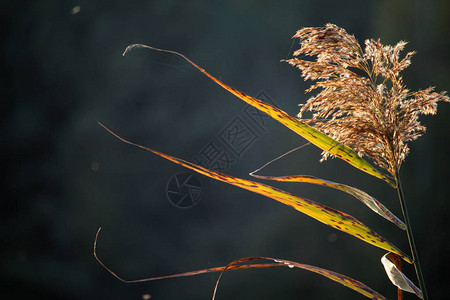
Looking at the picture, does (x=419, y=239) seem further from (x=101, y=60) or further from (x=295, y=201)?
(x=101, y=60)

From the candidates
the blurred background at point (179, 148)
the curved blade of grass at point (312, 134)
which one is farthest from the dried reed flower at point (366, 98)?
the blurred background at point (179, 148)

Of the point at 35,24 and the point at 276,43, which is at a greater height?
the point at 276,43

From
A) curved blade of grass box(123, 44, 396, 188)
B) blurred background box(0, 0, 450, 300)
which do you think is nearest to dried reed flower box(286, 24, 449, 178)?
curved blade of grass box(123, 44, 396, 188)

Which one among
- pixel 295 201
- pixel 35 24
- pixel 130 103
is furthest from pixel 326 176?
pixel 35 24

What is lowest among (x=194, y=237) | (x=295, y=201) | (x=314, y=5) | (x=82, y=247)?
(x=82, y=247)

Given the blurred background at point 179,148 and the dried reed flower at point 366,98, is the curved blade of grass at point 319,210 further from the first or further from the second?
the blurred background at point 179,148

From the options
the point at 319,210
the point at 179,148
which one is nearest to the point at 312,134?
the point at 319,210
